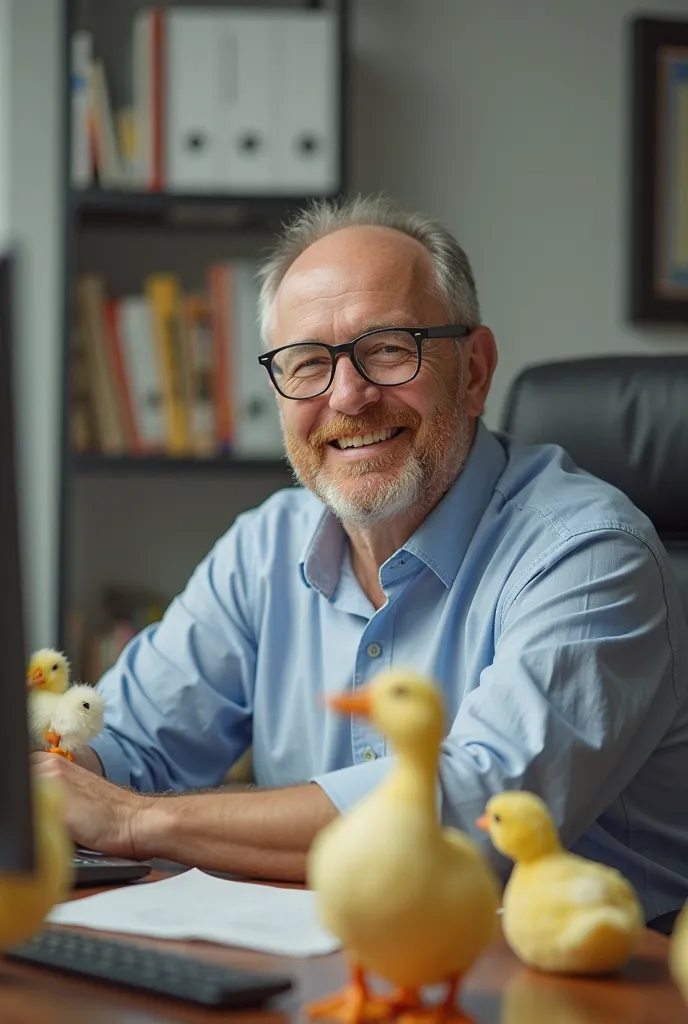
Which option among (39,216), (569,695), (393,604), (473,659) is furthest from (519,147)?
(569,695)

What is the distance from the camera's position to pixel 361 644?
155cm

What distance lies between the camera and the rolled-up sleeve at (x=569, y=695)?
3.52 ft

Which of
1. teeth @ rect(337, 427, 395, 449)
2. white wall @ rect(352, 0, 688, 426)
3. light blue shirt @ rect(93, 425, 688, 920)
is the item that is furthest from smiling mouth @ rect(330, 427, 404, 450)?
white wall @ rect(352, 0, 688, 426)

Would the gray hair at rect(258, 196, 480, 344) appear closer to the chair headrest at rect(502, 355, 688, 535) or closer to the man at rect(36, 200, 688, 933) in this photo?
the man at rect(36, 200, 688, 933)

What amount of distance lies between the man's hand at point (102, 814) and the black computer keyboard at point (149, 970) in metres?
0.33

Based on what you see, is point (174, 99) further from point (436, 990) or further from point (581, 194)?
point (436, 990)

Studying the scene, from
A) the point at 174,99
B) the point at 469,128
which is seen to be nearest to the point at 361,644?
the point at 174,99

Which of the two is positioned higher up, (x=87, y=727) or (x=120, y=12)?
(x=120, y=12)

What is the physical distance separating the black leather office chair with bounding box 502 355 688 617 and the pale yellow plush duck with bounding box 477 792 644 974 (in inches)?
35.9

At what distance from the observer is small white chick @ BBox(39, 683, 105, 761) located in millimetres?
1237

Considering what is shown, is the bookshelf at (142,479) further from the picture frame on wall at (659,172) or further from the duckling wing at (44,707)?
the duckling wing at (44,707)

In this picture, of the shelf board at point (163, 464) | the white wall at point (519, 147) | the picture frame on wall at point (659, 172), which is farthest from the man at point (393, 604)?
the picture frame on wall at point (659, 172)

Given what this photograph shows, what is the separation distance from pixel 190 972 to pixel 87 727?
567 millimetres

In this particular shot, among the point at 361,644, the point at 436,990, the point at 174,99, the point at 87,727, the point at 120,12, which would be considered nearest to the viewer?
the point at 436,990
